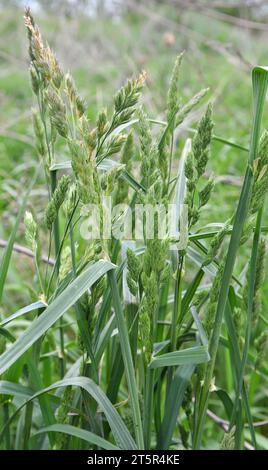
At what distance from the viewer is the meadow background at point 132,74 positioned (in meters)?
1.90

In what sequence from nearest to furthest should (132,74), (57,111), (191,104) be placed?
(57,111)
(191,104)
(132,74)

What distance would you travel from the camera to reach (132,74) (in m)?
1.07

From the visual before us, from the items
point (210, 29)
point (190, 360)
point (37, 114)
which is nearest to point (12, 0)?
point (210, 29)

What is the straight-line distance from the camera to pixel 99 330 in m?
0.76

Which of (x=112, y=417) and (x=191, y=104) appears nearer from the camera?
(x=112, y=417)

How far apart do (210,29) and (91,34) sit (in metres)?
2.15

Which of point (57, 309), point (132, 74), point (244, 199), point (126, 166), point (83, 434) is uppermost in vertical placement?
point (132, 74)

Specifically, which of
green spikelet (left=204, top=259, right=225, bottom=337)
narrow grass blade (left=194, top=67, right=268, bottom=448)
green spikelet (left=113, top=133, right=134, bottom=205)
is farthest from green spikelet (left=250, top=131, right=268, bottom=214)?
green spikelet (left=113, top=133, right=134, bottom=205)

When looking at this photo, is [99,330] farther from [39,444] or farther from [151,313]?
[39,444]

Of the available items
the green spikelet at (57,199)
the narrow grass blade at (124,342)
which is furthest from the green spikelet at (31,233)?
the narrow grass blade at (124,342)

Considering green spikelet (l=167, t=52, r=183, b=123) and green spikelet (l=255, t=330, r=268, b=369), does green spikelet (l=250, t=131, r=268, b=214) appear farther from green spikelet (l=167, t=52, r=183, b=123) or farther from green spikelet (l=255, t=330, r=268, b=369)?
green spikelet (l=255, t=330, r=268, b=369)

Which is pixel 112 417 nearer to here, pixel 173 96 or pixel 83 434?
pixel 83 434

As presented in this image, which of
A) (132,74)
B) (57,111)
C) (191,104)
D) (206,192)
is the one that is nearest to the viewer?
(57,111)

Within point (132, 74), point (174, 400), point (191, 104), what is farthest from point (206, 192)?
point (132, 74)
